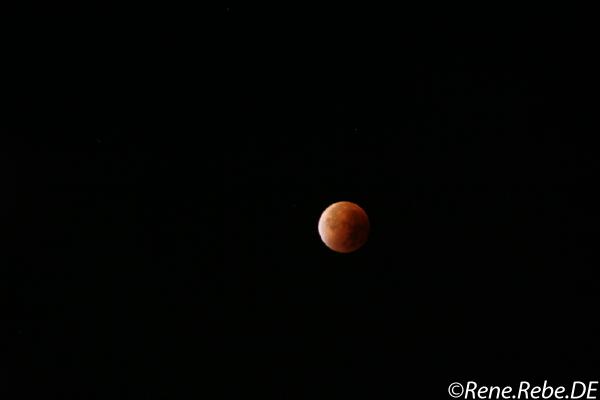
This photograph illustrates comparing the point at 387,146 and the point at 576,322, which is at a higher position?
the point at 387,146

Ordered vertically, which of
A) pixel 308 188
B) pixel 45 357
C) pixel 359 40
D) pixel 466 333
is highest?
pixel 359 40

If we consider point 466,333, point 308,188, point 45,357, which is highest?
point 308,188

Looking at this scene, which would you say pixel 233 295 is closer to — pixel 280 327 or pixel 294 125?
pixel 280 327

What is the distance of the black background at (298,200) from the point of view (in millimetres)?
1307

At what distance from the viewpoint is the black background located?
131cm

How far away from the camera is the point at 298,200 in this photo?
134 centimetres

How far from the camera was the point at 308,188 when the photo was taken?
134cm

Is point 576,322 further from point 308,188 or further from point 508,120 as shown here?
point 308,188

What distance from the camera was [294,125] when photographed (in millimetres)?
1325

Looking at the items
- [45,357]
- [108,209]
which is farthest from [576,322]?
[45,357]

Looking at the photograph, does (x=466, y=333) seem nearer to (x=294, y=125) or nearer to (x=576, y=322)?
(x=576, y=322)

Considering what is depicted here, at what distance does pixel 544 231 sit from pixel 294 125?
2.36 feet

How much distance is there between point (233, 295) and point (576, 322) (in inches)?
35.8

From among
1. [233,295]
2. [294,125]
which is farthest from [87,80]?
[233,295]
